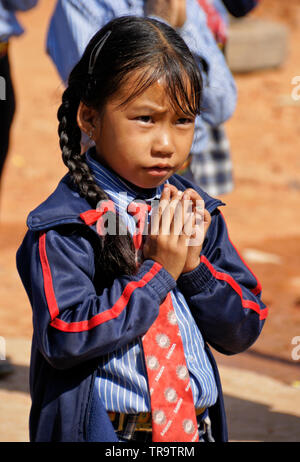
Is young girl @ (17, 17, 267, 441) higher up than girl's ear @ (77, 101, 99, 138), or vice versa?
girl's ear @ (77, 101, 99, 138)

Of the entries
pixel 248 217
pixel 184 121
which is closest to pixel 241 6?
pixel 184 121

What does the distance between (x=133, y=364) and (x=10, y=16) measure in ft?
8.95

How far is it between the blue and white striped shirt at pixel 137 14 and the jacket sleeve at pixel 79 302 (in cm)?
148

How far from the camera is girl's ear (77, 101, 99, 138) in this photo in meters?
2.02

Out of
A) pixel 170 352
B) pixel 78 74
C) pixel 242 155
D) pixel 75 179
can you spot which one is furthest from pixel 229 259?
pixel 242 155

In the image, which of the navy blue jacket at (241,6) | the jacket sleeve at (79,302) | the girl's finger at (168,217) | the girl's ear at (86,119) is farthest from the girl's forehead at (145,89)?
the navy blue jacket at (241,6)

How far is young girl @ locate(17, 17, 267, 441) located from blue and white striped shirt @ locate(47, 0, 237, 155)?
125 cm

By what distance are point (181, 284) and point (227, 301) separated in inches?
5.0

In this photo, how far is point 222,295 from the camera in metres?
1.95

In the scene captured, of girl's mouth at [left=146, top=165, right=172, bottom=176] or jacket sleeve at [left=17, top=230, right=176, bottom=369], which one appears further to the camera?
girl's mouth at [left=146, top=165, right=172, bottom=176]

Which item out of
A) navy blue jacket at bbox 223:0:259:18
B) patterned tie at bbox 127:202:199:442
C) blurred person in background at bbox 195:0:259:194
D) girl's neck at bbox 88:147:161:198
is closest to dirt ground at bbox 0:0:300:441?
girl's neck at bbox 88:147:161:198

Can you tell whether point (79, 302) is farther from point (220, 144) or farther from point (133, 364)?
point (220, 144)

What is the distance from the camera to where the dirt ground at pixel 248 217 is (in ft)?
12.7

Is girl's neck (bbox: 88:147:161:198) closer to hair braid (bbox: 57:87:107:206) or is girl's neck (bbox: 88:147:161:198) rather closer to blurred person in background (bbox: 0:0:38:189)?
hair braid (bbox: 57:87:107:206)
